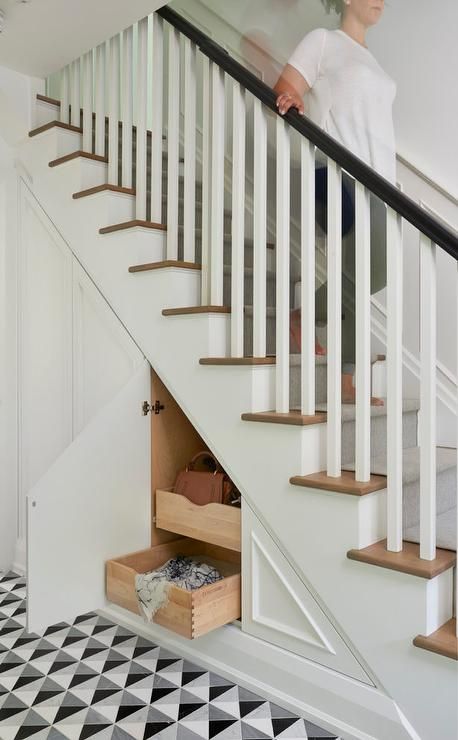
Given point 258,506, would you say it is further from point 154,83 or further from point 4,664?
point 154,83

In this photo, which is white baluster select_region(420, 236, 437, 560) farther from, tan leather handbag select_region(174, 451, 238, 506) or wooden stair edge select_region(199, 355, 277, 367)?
tan leather handbag select_region(174, 451, 238, 506)

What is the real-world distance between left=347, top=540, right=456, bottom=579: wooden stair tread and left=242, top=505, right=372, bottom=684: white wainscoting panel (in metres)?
0.28

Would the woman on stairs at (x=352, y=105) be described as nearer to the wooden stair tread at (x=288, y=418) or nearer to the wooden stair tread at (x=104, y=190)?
the wooden stair tread at (x=288, y=418)

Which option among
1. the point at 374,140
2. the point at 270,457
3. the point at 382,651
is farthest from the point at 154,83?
the point at 382,651

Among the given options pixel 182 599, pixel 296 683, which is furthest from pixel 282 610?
pixel 182 599

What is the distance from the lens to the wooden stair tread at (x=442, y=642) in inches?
62.6

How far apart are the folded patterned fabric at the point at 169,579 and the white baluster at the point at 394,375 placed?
85 centimetres

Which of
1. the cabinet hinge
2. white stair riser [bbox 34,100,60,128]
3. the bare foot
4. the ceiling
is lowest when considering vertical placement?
the cabinet hinge

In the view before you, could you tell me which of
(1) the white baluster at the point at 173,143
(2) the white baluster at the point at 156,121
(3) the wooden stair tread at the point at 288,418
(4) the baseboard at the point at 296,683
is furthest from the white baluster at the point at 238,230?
(4) the baseboard at the point at 296,683

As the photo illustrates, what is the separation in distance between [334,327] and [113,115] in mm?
1462

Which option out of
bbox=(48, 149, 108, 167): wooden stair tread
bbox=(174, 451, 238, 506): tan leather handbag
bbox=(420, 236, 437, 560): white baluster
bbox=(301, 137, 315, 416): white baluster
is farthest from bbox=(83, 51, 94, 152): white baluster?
bbox=(420, 236, 437, 560): white baluster

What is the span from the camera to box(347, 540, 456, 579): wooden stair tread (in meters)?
1.64

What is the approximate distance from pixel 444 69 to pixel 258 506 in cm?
191

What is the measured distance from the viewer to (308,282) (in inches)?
76.4
